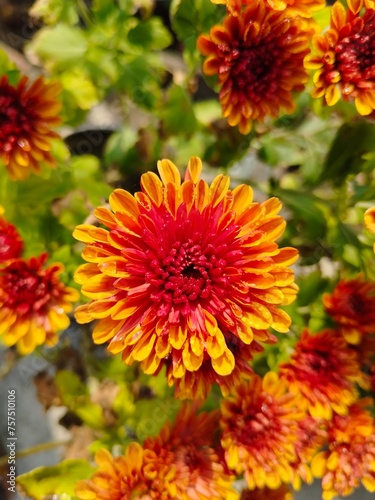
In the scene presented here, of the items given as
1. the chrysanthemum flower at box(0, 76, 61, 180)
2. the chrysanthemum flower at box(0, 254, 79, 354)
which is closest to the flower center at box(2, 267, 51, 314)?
the chrysanthemum flower at box(0, 254, 79, 354)

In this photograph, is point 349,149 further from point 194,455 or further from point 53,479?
point 53,479

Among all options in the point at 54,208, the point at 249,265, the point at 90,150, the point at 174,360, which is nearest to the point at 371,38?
the point at 249,265

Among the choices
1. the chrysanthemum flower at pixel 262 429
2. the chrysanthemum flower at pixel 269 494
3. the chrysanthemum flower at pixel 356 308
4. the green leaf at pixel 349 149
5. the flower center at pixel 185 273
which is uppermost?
the green leaf at pixel 349 149

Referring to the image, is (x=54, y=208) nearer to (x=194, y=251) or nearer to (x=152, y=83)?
(x=152, y=83)

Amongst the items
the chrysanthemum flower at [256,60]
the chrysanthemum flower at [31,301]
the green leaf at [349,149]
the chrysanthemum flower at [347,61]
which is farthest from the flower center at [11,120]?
the green leaf at [349,149]

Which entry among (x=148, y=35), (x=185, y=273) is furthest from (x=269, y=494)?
(x=148, y=35)

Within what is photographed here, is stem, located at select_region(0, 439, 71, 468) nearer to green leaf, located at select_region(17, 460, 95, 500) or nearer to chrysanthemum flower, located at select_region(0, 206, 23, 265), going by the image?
green leaf, located at select_region(17, 460, 95, 500)

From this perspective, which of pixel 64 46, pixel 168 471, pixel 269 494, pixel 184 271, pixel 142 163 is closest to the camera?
pixel 184 271

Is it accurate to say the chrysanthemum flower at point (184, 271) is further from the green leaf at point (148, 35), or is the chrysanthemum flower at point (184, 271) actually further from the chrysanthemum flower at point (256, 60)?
the green leaf at point (148, 35)
